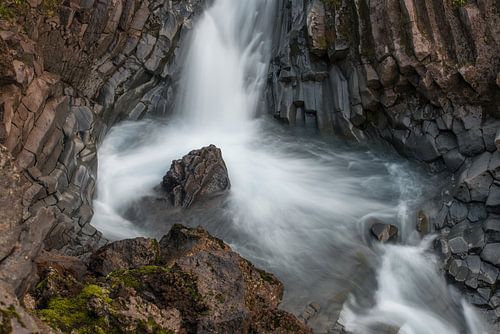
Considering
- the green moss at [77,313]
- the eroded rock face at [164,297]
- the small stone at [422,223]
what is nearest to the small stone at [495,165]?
the small stone at [422,223]

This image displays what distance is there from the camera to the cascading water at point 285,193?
1281cm

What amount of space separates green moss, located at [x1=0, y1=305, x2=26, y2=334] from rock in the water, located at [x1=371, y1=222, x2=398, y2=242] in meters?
11.1

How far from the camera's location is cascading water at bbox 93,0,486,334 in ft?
42.0

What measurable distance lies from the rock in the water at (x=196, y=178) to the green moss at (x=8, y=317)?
32.6 ft

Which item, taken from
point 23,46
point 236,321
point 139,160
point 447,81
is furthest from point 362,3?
point 236,321

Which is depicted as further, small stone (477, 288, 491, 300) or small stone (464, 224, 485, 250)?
small stone (464, 224, 485, 250)

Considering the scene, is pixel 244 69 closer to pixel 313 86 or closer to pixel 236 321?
pixel 313 86

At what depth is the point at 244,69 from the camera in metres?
21.1

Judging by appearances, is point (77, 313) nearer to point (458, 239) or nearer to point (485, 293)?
point (485, 293)

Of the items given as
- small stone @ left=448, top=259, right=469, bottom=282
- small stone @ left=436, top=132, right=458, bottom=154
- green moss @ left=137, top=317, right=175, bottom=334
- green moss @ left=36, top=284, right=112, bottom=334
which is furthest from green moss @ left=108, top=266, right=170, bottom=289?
small stone @ left=436, top=132, right=458, bottom=154

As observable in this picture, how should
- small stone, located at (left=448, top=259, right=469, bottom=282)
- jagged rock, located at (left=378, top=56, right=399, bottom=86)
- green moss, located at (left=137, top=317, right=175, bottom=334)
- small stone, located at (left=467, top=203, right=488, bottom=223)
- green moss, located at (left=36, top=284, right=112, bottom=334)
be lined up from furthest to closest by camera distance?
jagged rock, located at (left=378, top=56, right=399, bottom=86) → small stone, located at (left=467, top=203, right=488, bottom=223) → small stone, located at (left=448, top=259, right=469, bottom=282) → green moss, located at (left=137, top=317, right=175, bottom=334) → green moss, located at (left=36, top=284, right=112, bottom=334)

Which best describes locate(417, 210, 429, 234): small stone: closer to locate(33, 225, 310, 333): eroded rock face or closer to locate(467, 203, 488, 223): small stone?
locate(467, 203, 488, 223): small stone

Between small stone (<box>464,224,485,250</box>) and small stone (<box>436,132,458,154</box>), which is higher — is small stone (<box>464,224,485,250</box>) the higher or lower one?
the lower one

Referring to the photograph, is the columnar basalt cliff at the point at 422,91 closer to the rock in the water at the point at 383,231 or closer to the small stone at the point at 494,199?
the small stone at the point at 494,199
